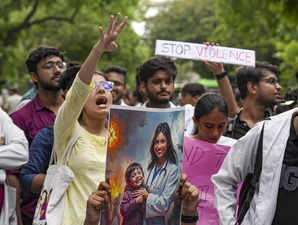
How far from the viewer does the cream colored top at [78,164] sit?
9.18 ft

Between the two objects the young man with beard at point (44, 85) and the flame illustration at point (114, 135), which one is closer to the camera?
the flame illustration at point (114, 135)

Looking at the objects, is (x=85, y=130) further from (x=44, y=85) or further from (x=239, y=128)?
(x=239, y=128)

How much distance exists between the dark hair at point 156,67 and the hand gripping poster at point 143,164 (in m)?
1.94

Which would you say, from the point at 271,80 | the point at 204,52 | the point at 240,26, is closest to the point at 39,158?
the point at 204,52

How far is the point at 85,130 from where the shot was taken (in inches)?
120

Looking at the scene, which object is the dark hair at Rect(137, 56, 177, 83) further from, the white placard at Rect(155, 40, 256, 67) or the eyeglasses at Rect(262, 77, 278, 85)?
the eyeglasses at Rect(262, 77, 278, 85)

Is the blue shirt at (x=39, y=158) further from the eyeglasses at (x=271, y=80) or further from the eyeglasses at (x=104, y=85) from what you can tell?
the eyeglasses at (x=271, y=80)

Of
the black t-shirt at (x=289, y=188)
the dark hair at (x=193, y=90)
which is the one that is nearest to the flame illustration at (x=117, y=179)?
the black t-shirt at (x=289, y=188)

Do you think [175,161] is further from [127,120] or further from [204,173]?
[204,173]

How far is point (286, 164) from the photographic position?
240cm

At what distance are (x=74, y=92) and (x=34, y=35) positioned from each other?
2737cm

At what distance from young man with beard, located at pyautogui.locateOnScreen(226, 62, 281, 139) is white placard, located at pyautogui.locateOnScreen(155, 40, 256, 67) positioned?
1.31ft

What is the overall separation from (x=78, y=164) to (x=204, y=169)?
914 millimetres

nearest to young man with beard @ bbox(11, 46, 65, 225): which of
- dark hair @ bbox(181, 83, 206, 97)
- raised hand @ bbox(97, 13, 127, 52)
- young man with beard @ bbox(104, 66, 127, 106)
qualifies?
Result: raised hand @ bbox(97, 13, 127, 52)
